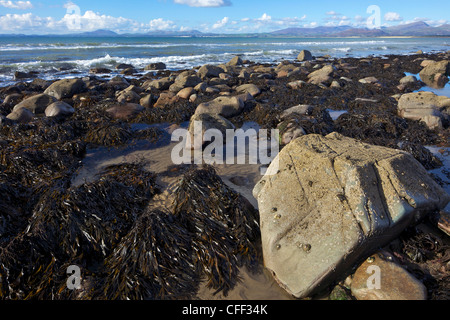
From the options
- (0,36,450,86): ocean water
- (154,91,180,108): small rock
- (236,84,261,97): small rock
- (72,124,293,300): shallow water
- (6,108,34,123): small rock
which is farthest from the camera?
(0,36,450,86): ocean water

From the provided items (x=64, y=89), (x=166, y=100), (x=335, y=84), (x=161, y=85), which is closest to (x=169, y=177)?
(x=166, y=100)

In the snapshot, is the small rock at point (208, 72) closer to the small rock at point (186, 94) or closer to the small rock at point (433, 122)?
the small rock at point (186, 94)

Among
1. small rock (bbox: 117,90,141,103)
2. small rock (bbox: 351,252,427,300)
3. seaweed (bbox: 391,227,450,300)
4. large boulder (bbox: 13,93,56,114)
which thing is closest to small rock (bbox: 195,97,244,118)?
small rock (bbox: 117,90,141,103)

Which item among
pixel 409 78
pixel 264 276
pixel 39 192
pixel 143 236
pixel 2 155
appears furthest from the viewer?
pixel 409 78

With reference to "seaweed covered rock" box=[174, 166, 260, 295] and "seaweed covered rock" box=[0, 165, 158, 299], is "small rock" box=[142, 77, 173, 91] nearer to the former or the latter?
"seaweed covered rock" box=[0, 165, 158, 299]

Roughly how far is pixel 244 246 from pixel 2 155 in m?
5.14

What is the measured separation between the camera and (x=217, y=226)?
11.9 ft

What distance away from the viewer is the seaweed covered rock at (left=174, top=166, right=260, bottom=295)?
307 centimetres

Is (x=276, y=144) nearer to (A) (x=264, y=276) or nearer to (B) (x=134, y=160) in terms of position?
(B) (x=134, y=160)

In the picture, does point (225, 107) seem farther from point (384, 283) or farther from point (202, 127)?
point (384, 283)

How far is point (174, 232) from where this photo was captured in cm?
343

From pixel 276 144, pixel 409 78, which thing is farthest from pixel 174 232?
pixel 409 78

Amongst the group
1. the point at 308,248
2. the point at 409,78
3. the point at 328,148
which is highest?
the point at 409,78

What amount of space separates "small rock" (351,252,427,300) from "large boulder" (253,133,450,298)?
0.43 ft
